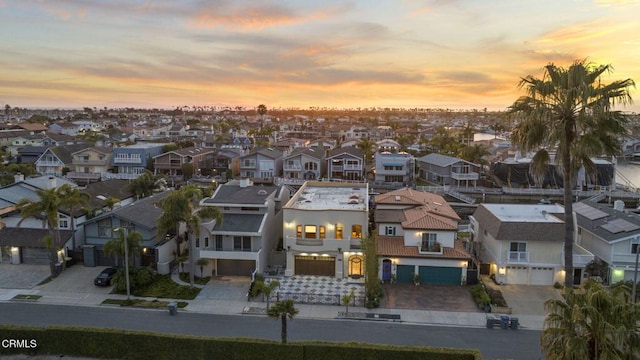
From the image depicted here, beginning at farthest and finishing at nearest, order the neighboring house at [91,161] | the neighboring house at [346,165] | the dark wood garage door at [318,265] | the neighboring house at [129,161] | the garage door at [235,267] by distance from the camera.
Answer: the neighboring house at [129,161] < the neighboring house at [91,161] < the neighboring house at [346,165] < the garage door at [235,267] < the dark wood garage door at [318,265]

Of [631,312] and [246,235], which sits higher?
[631,312]

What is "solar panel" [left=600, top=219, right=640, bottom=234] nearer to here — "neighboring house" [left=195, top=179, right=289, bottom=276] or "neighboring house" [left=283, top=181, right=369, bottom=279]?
"neighboring house" [left=283, top=181, right=369, bottom=279]

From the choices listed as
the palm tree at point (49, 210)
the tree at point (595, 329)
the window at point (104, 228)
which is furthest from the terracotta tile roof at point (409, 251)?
the palm tree at point (49, 210)

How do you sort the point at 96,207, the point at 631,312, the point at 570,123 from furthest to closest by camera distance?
1. the point at 96,207
2. the point at 570,123
3. the point at 631,312

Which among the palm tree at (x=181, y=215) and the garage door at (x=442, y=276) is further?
the garage door at (x=442, y=276)

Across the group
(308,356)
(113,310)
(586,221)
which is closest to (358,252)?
(308,356)

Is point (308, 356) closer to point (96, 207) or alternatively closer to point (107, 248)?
point (107, 248)

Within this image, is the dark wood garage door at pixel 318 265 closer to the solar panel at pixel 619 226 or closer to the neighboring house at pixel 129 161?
the solar panel at pixel 619 226
